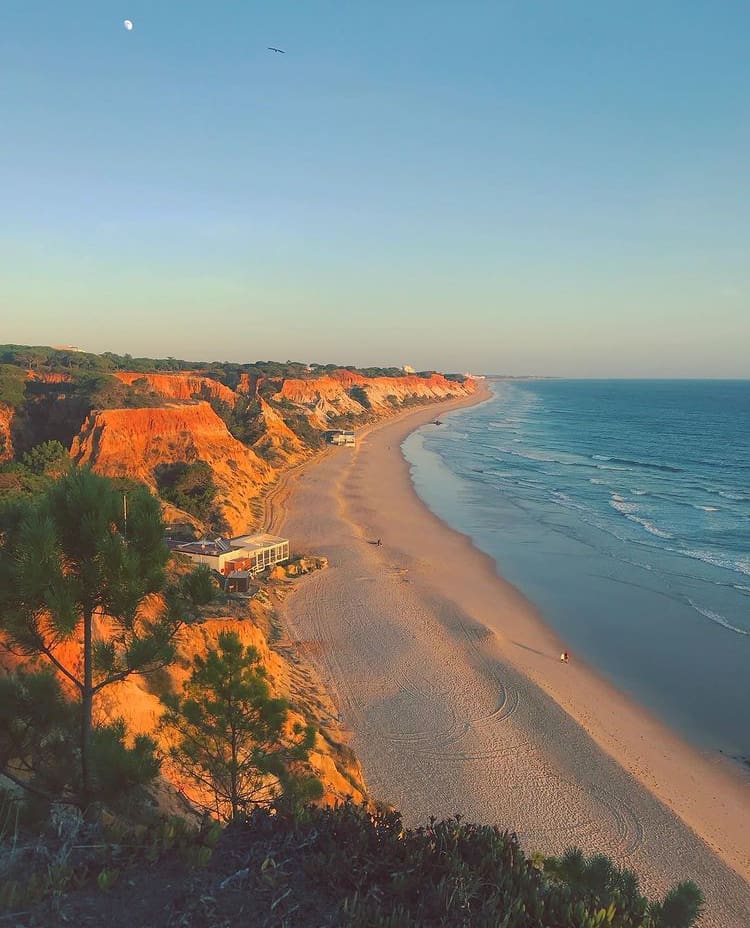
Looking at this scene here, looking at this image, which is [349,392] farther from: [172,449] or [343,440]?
[172,449]

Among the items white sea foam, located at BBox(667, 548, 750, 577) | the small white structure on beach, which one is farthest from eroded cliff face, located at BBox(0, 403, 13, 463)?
white sea foam, located at BBox(667, 548, 750, 577)

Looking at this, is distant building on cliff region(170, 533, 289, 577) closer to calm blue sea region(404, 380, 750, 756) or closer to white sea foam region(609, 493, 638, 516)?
calm blue sea region(404, 380, 750, 756)

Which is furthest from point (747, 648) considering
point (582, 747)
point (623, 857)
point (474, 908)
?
point (474, 908)

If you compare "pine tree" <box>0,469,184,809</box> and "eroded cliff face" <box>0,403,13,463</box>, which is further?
"eroded cliff face" <box>0,403,13,463</box>

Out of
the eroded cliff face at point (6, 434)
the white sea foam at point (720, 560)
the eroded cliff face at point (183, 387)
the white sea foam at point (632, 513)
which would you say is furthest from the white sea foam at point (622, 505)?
the eroded cliff face at point (6, 434)

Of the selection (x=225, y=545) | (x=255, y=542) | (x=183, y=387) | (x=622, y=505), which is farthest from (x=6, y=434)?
(x=622, y=505)

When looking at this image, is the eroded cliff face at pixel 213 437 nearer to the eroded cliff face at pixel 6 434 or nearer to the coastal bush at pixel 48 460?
the coastal bush at pixel 48 460
